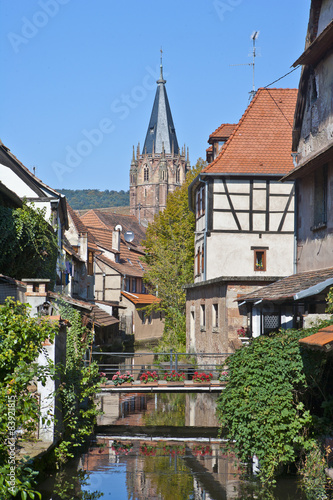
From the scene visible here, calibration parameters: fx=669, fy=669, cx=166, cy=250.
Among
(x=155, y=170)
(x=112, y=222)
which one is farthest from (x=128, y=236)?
(x=155, y=170)

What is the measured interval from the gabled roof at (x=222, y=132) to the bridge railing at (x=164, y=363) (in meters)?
10.1

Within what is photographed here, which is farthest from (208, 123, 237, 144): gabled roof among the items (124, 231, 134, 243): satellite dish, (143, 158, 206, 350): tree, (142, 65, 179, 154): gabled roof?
(142, 65, 179, 154): gabled roof

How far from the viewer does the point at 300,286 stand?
A: 14156 millimetres

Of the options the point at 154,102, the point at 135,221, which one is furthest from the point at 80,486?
the point at 154,102

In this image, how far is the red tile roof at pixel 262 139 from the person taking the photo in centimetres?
2730

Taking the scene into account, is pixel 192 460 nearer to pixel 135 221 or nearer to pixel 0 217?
pixel 0 217

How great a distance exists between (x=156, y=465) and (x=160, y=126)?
115 metres

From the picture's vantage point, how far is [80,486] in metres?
11.0

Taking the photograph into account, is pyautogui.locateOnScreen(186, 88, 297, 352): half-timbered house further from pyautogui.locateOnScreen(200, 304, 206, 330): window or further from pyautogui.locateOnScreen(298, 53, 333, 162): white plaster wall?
pyautogui.locateOnScreen(298, 53, 333, 162): white plaster wall

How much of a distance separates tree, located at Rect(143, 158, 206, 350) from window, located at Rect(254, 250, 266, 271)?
947cm

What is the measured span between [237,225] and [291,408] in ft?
56.1

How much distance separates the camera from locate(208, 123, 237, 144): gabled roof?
102 feet

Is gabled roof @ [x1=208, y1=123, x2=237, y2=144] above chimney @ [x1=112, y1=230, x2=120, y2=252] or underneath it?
above

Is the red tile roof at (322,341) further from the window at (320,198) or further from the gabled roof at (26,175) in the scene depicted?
the gabled roof at (26,175)
